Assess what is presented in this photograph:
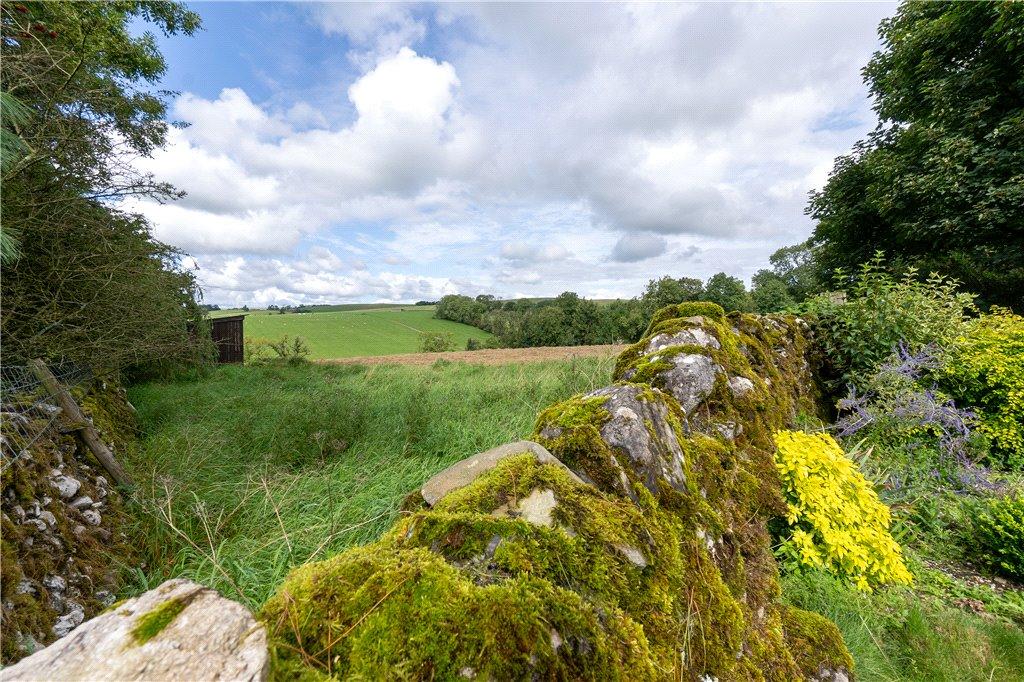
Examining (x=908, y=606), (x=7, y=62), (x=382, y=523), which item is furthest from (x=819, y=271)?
(x=7, y=62)

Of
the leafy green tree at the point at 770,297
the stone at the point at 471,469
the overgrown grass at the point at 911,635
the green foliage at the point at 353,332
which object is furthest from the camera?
the leafy green tree at the point at 770,297

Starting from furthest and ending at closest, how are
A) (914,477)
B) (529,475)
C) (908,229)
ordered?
1. (908,229)
2. (914,477)
3. (529,475)

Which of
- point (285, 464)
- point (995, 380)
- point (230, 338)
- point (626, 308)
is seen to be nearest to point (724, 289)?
point (626, 308)

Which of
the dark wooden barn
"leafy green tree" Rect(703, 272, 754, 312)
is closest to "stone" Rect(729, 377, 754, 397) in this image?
the dark wooden barn

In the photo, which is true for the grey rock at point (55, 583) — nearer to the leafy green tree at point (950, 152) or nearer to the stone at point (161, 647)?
the stone at point (161, 647)

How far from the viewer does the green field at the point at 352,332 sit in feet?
122

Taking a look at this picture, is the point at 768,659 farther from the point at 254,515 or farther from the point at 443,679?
the point at 254,515

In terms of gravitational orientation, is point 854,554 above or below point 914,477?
above

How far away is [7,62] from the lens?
430cm

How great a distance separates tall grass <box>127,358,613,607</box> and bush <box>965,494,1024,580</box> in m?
4.49

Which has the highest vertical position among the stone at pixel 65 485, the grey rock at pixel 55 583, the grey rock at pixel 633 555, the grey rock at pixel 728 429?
the grey rock at pixel 633 555

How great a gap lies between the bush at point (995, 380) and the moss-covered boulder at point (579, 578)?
6.17m

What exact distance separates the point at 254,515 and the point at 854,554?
549 cm

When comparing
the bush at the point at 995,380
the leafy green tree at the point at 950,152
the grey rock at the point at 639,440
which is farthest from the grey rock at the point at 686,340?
the leafy green tree at the point at 950,152
